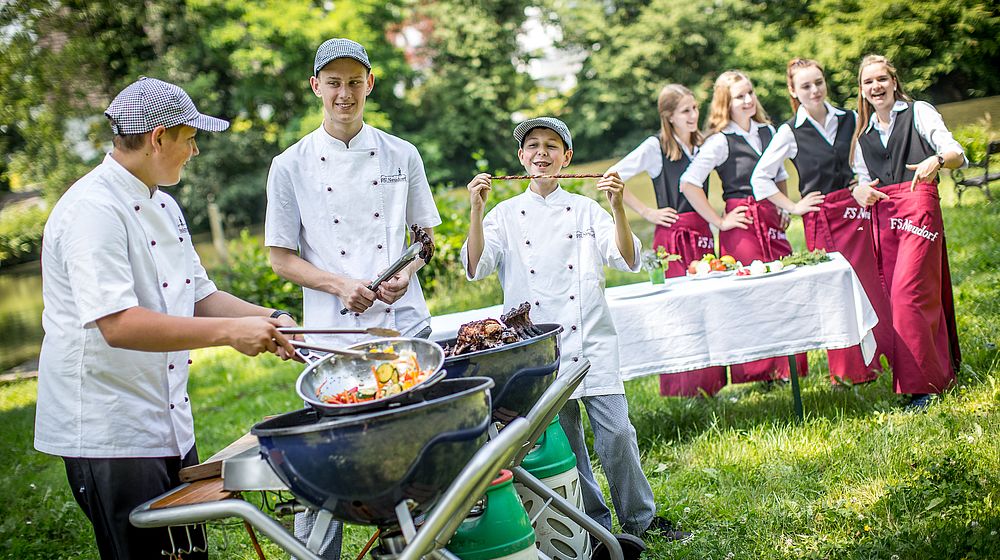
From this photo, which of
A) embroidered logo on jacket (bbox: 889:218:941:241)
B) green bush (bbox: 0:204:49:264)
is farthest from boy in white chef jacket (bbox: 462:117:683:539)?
green bush (bbox: 0:204:49:264)

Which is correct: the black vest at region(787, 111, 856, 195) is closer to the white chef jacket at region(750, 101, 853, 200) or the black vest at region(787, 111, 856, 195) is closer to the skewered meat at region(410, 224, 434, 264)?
the white chef jacket at region(750, 101, 853, 200)

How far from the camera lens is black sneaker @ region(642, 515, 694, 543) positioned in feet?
11.9

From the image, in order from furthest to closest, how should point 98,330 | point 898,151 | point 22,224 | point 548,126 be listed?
point 22,224
point 898,151
point 548,126
point 98,330

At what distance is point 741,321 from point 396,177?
93.3 inches

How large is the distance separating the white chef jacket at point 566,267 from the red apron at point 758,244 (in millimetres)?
2460

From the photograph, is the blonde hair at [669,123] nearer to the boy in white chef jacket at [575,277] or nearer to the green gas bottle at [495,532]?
the boy in white chef jacket at [575,277]

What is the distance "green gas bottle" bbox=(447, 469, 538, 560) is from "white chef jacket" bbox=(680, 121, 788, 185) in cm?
364

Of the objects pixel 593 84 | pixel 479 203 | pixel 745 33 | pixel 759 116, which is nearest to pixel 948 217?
pixel 759 116

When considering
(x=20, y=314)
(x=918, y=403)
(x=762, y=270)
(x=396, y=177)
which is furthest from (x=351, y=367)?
(x=20, y=314)

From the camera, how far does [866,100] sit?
16.9 ft

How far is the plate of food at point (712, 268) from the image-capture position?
16.6 ft

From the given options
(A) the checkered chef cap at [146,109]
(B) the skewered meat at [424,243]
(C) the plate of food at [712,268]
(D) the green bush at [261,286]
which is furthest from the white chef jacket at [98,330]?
(D) the green bush at [261,286]

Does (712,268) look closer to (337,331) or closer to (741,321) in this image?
(741,321)

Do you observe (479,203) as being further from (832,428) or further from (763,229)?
(763,229)
